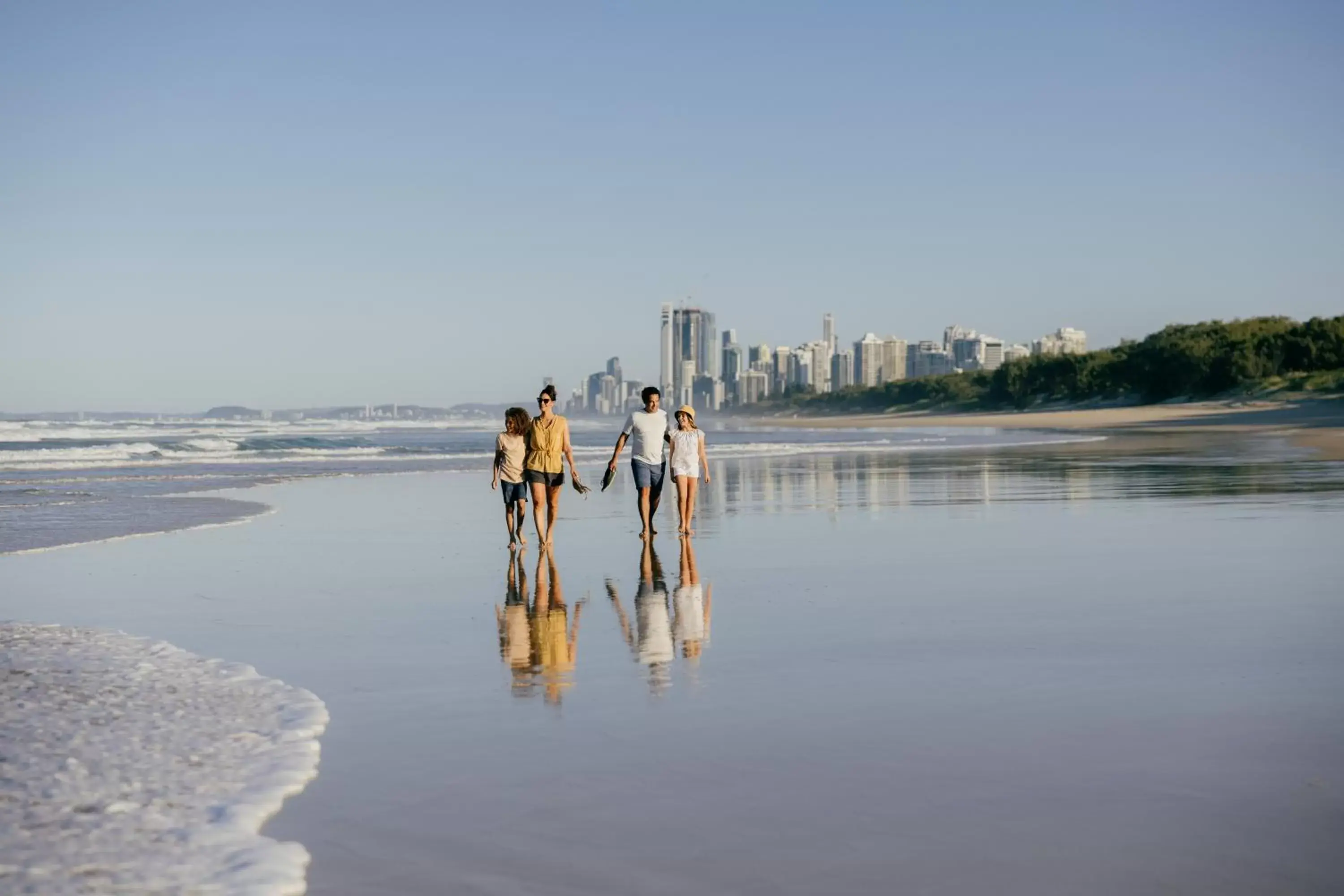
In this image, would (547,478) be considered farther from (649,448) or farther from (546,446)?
(649,448)

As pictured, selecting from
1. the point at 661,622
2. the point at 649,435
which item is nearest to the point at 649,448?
the point at 649,435

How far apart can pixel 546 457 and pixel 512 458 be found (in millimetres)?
420

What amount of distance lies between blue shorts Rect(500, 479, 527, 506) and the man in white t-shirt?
97cm

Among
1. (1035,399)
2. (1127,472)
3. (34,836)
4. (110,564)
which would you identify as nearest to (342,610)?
(110,564)

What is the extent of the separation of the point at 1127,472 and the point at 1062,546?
1265cm

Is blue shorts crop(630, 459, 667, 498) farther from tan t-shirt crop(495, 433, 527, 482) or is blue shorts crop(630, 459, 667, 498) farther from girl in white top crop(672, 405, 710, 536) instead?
tan t-shirt crop(495, 433, 527, 482)

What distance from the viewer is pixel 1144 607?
8164 mm

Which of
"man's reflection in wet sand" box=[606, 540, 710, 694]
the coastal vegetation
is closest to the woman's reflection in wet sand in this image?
"man's reflection in wet sand" box=[606, 540, 710, 694]

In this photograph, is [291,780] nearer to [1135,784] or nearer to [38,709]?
[38,709]

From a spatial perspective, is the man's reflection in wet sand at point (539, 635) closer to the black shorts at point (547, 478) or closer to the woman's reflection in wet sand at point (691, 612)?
the woman's reflection in wet sand at point (691, 612)

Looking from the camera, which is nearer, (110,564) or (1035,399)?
(110,564)

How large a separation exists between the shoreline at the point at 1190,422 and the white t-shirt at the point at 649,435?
17.3 m

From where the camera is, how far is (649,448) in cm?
1396

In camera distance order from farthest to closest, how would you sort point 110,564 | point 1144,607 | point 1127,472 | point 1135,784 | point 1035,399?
point 1035,399
point 1127,472
point 110,564
point 1144,607
point 1135,784
